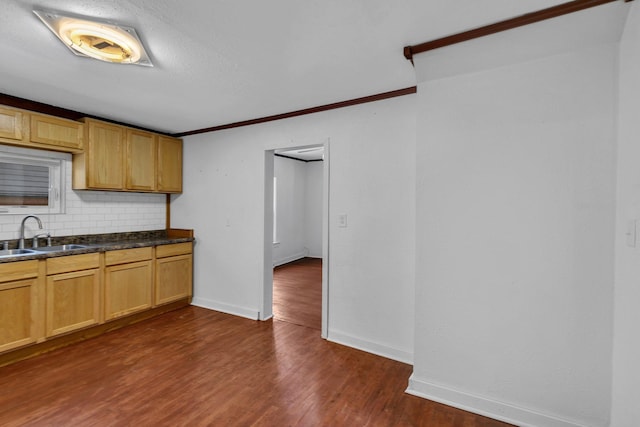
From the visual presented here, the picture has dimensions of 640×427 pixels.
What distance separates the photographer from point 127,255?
11.0 feet

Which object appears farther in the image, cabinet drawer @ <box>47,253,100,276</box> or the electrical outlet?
the electrical outlet

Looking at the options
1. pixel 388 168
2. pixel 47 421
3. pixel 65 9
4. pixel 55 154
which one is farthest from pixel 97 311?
pixel 388 168

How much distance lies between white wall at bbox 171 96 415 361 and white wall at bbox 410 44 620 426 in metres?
0.44

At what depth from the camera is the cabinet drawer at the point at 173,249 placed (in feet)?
12.0

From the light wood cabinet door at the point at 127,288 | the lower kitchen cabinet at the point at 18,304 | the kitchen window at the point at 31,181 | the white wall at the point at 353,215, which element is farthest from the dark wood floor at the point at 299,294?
the kitchen window at the point at 31,181

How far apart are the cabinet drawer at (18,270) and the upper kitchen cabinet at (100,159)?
3.19 feet

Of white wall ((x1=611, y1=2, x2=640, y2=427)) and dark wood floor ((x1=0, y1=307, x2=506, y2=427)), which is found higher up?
white wall ((x1=611, y1=2, x2=640, y2=427))

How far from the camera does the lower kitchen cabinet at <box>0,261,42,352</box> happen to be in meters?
2.47

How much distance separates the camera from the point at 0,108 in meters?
2.61

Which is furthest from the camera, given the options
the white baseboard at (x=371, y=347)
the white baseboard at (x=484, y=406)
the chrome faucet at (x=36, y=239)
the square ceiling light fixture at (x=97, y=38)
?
the chrome faucet at (x=36, y=239)

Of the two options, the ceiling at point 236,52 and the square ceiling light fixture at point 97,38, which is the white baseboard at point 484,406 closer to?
the ceiling at point 236,52

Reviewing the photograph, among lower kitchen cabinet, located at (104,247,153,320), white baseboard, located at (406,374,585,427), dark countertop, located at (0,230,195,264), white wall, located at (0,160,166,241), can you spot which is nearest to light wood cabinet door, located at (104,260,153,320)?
lower kitchen cabinet, located at (104,247,153,320)

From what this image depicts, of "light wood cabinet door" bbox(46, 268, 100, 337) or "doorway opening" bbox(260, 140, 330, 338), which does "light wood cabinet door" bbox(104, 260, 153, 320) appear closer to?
"light wood cabinet door" bbox(46, 268, 100, 337)

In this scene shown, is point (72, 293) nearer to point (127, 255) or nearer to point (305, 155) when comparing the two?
point (127, 255)
